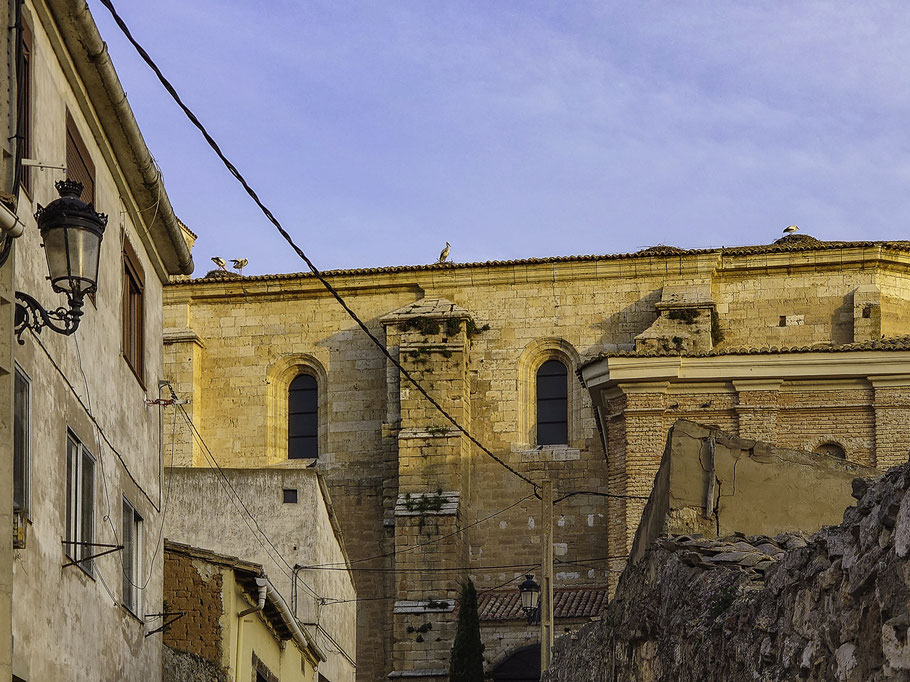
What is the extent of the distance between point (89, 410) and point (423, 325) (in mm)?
21110

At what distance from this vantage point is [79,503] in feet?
33.7

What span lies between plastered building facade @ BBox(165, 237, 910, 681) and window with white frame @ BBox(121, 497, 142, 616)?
1634 cm

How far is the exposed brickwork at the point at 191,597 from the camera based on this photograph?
47.5 feet

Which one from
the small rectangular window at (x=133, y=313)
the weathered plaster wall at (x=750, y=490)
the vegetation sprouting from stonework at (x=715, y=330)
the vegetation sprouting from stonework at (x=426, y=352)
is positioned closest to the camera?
the weathered plaster wall at (x=750, y=490)

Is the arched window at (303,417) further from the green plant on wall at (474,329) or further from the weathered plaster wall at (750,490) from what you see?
the weathered plaster wall at (750,490)

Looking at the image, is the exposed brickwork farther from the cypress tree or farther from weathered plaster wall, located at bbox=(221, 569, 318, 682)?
the cypress tree

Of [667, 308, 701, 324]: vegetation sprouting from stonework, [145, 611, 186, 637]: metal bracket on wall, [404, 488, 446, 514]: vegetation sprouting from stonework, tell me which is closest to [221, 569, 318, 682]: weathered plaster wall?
[145, 611, 186, 637]: metal bracket on wall

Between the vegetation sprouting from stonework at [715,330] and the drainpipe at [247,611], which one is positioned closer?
the drainpipe at [247,611]

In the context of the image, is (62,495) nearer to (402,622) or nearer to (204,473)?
(204,473)

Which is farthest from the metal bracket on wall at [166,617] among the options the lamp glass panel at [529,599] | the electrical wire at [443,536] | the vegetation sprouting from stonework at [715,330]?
the vegetation sprouting from stonework at [715,330]

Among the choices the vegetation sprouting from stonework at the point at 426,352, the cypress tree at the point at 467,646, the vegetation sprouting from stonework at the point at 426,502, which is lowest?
the cypress tree at the point at 467,646

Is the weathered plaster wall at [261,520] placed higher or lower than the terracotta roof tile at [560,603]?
higher

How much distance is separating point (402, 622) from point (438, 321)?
6023mm

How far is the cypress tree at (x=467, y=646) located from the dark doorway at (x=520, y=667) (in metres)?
1.02
